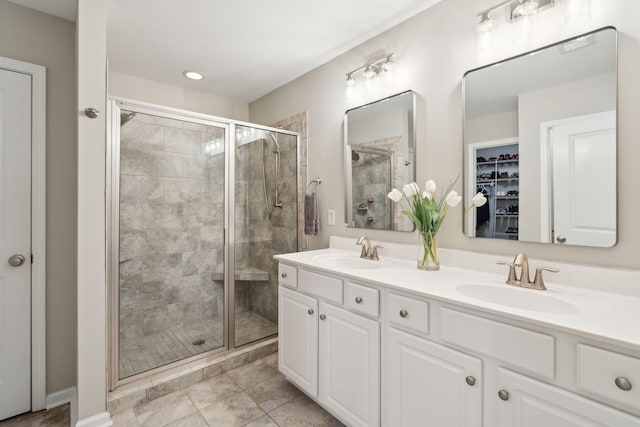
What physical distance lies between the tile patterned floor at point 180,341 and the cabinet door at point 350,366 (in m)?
1.09

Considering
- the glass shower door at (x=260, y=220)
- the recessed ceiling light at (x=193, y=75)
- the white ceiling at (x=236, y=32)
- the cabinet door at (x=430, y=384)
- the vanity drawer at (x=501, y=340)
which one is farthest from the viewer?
the recessed ceiling light at (x=193, y=75)

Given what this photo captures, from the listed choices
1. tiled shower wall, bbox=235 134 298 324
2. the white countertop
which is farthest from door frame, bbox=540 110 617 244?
tiled shower wall, bbox=235 134 298 324

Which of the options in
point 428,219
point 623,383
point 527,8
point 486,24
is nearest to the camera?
point 623,383

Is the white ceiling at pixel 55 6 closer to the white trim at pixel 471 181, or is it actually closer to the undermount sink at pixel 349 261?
the undermount sink at pixel 349 261

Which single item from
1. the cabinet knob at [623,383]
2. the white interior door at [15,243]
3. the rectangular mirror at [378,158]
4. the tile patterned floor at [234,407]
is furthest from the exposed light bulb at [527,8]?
the white interior door at [15,243]

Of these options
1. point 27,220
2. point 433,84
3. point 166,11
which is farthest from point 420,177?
point 27,220

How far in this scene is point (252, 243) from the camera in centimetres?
267

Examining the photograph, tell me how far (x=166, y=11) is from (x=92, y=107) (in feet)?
2.57

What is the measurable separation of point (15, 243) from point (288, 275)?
1610 millimetres

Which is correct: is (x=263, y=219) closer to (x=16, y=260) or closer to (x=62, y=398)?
(x=16, y=260)

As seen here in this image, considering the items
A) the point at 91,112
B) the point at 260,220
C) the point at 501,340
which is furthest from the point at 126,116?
the point at 501,340

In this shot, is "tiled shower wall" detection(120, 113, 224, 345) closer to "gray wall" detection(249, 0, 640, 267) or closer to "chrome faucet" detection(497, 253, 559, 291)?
"gray wall" detection(249, 0, 640, 267)

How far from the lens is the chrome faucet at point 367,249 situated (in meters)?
2.06

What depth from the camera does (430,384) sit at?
1.27 meters
